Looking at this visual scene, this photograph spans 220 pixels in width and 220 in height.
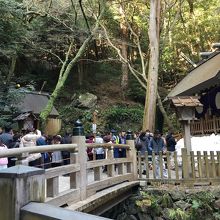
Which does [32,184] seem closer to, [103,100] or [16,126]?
[16,126]

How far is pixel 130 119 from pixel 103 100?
320cm

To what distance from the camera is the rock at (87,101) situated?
76.8ft

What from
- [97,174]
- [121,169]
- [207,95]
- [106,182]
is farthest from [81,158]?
[207,95]

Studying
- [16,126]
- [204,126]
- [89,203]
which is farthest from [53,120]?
[89,203]

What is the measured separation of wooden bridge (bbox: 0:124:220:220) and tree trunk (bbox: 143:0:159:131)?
5.15 metres

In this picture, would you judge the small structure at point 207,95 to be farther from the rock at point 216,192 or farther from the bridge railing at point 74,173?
the bridge railing at point 74,173

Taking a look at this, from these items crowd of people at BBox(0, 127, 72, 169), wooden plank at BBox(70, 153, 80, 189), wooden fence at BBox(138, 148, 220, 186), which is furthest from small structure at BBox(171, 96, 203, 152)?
wooden plank at BBox(70, 153, 80, 189)

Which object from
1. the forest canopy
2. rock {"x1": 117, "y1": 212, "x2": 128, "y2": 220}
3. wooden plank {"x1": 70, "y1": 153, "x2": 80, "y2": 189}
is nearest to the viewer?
wooden plank {"x1": 70, "y1": 153, "x2": 80, "y2": 189}

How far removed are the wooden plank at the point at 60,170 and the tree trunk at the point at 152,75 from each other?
973 centimetres

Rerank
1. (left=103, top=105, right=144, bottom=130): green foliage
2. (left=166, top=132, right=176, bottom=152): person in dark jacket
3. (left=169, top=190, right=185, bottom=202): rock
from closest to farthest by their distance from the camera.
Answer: (left=169, top=190, right=185, bottom=202): rock
(left=166, top=132, right=176, bottom=152): person in dark jacket
(left=103, top=105, right=144, bottom=130): green foliage

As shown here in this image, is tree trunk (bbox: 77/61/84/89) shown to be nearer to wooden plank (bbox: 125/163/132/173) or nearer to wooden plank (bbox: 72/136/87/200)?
wooden plank (bbox: 125/163/132/173)

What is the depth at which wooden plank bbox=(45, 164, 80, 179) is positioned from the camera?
5.01 meters

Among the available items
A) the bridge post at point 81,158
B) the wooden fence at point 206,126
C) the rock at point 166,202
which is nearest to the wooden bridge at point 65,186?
the bridge post at point 81,158

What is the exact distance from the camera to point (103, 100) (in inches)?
997
